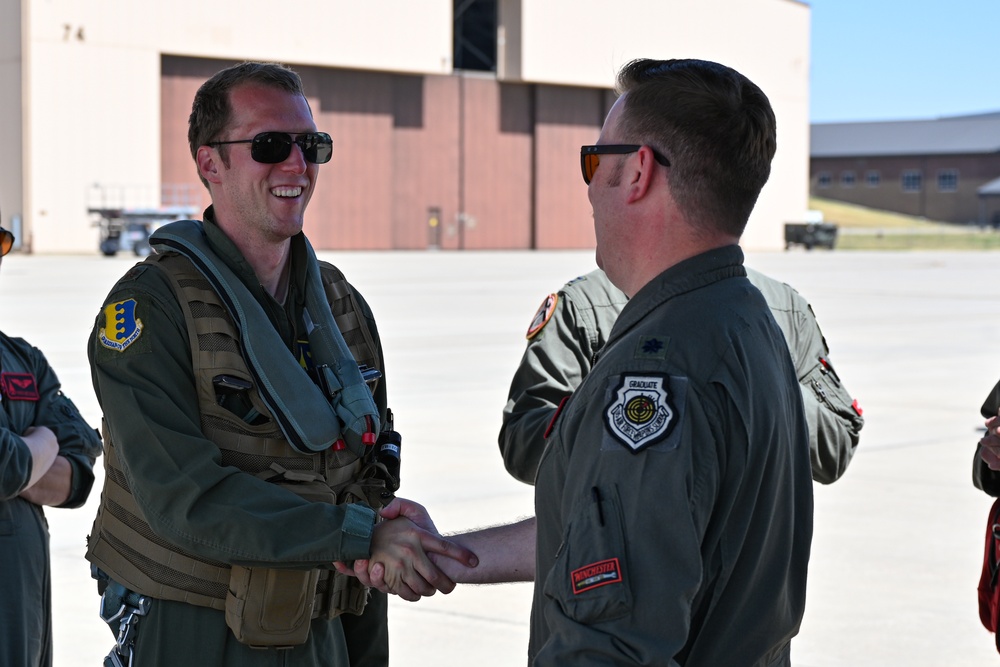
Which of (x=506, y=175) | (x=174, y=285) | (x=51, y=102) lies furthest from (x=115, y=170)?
(x=174, y=285)

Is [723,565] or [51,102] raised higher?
[51,102]

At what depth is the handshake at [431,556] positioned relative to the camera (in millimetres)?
2984

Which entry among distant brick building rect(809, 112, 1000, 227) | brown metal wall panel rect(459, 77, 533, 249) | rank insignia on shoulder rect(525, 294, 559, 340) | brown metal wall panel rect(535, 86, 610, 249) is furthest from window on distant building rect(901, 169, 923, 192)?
rank insignia on shoulder rect(525, 294, 559, 340)

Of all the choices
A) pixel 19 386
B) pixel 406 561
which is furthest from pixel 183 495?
pixel 19 386

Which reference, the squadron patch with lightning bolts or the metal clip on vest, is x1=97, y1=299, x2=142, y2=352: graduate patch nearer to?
the metal clip on vest

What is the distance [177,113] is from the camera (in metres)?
46.4

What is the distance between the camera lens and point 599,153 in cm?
231

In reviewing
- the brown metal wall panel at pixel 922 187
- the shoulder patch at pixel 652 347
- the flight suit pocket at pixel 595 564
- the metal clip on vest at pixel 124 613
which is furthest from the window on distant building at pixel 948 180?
the flight suit pocket at pixel 595 564

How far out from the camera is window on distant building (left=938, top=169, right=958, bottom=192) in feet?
354

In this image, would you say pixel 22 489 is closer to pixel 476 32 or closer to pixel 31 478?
pixel 31 478

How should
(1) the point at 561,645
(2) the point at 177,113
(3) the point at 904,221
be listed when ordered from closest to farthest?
(1) the point at 561,645, (2) the point at 177,113, (3) the point at 904,221

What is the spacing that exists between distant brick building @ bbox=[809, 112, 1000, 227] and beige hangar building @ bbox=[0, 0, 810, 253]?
154 feet

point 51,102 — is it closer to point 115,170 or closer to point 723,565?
point 115,170

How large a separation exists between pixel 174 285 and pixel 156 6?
44.7 meters
